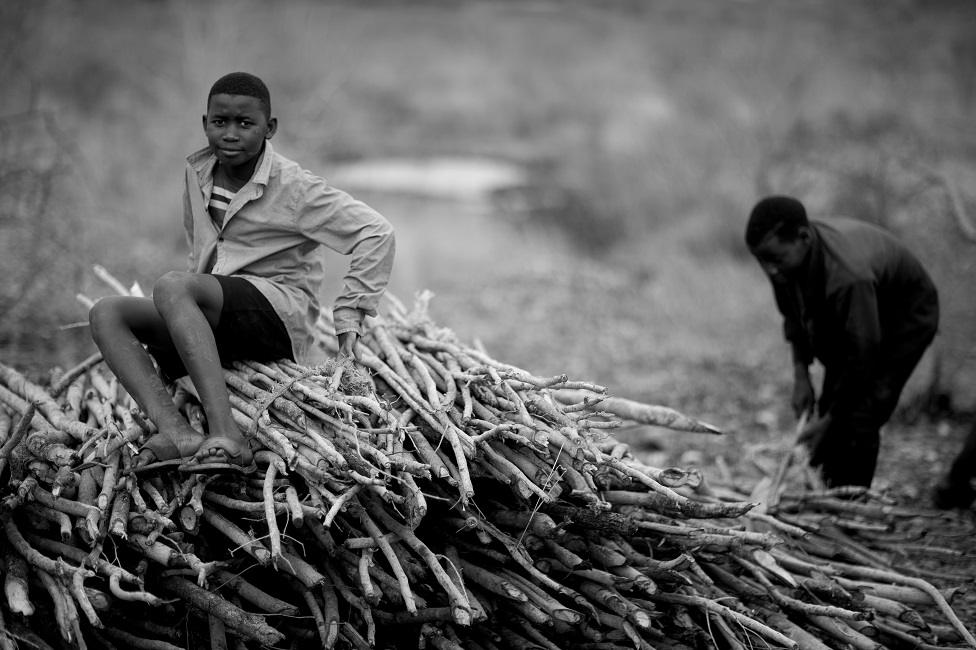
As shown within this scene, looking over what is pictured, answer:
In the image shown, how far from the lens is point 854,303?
3.73m

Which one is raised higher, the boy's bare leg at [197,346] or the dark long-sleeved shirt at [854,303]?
the dark long-sleeved shirt at [854,303]

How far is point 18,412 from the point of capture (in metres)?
2.95

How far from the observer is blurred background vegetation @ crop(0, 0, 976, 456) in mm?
A: 7145

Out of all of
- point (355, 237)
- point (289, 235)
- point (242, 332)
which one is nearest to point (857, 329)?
point (355, 237)

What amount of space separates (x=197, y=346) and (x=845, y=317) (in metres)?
2.66

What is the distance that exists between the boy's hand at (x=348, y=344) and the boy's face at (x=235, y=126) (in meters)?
0.68

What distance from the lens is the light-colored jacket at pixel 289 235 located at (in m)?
2.96

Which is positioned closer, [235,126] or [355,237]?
[235,126]

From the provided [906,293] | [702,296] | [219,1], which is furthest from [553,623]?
[219,1]

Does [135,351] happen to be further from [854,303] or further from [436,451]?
[854,303]

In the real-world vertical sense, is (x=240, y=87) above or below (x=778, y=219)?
above

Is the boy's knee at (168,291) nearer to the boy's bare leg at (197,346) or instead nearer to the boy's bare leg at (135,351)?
the boy's bare leg at (197,346)

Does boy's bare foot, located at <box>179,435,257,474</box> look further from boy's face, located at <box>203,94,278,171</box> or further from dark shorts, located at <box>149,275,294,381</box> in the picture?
boy's face, located at <box>203,94,278,171</box>

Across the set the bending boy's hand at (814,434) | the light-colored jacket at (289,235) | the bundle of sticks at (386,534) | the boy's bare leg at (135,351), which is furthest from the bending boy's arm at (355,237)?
the bending boy's hand at (814,434)
